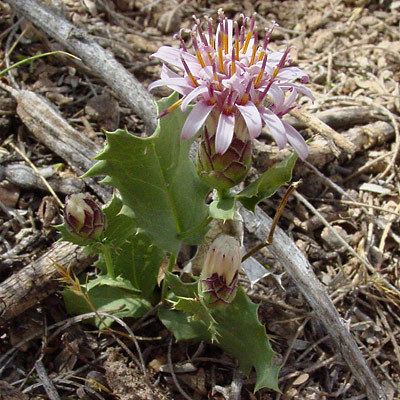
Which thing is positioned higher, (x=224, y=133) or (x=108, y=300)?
(x=224, y=133)

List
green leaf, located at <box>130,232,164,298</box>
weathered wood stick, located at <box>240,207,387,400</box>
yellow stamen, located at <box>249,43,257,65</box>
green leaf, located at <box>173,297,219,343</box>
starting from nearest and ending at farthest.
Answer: yellow stamen, located at <box>249,43,257,65</box>, green leaf, located at <box>173,297,219,343</box>, weathered wood stick, located at <box>240,207,387,400</box>, green leaf, located at <box>130,232,164,298</box>

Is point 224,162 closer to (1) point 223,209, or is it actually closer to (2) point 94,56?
(1) point 223,209

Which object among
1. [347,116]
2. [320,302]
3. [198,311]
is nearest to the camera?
[198,311]

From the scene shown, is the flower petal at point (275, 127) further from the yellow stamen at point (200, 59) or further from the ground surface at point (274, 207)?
the ground surface at point (274, 207)

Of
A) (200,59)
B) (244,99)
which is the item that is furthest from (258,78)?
(200,59)

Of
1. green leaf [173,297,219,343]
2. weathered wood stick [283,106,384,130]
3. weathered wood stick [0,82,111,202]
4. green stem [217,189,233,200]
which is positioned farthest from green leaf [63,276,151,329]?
weathered wood stick [283,106,384,130]

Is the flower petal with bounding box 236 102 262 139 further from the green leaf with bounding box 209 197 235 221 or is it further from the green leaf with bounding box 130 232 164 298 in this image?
the green leaf with bounding box 130 232 164 298

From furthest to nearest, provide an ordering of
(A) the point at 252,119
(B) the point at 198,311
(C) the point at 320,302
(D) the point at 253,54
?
(C) the point at 320,302
(B) the point at 198,311
(D) the point at 253,54
(A) the point at 252,119

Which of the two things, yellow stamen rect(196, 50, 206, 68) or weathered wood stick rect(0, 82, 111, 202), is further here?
weathered wood stick rect(0, 82, 111, 202)
